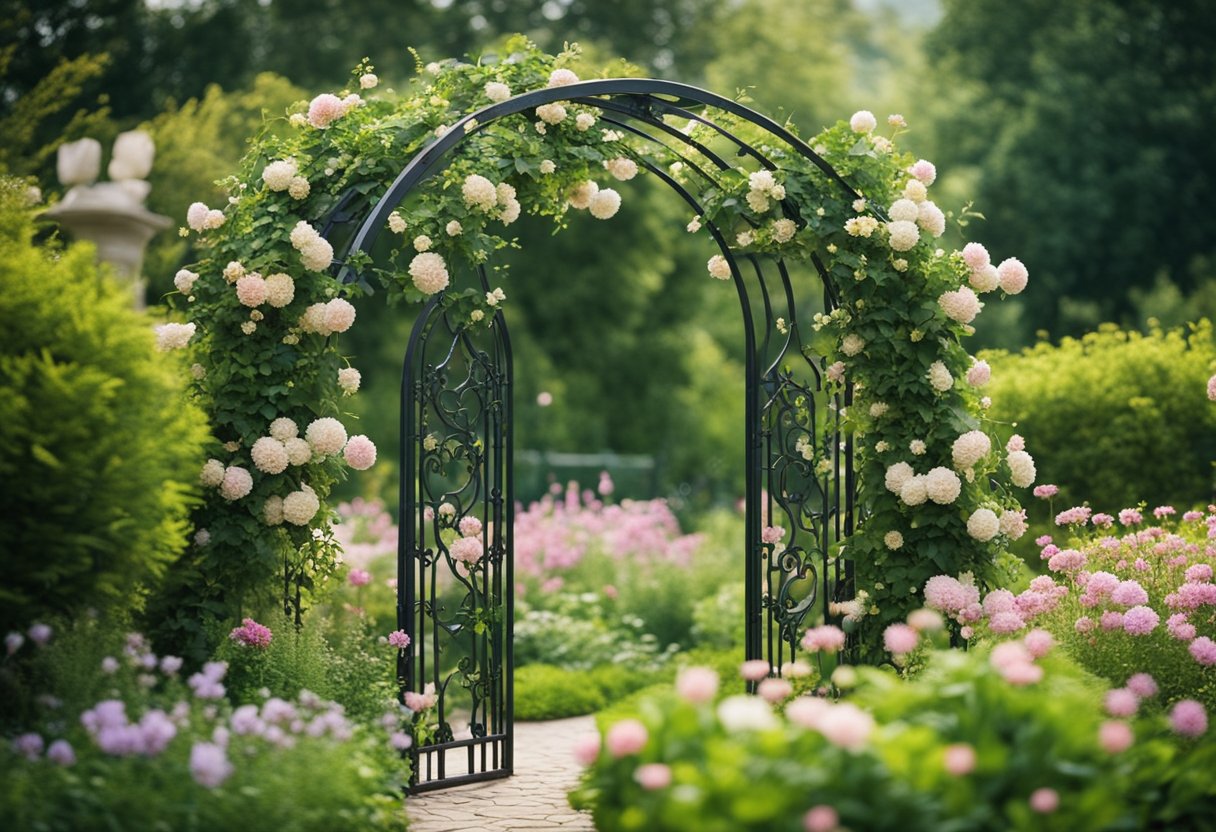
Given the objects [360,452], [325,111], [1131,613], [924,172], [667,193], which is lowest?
[1131,613]

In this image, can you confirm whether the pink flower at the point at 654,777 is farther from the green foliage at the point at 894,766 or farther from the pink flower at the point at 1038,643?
the pink flower at the point at 1038,643

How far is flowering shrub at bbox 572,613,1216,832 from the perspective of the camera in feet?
9.34

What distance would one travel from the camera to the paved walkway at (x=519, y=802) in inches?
197

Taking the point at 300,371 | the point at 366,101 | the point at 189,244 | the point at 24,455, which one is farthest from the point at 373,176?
the point at 189,244

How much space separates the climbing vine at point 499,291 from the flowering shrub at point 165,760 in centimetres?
90

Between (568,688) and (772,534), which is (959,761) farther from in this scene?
(568,688)

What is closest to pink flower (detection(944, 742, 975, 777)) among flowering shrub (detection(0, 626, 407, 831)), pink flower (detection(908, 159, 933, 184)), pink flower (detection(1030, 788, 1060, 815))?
pink flower (detection(1030, 788, 1060, 815))

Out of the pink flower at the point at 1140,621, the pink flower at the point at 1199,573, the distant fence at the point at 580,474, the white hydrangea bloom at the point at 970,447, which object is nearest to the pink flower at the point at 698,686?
the pink flower at the point at 1140,621

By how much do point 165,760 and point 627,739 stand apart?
134cm

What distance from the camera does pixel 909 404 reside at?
18.2ft

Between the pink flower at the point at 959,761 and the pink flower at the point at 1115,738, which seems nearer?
the pink flower at the point at 959,761

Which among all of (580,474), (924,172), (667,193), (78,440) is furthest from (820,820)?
(667,193)

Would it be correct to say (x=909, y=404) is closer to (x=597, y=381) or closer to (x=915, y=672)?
(x=915, y=672)

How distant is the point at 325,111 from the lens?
210 inches
